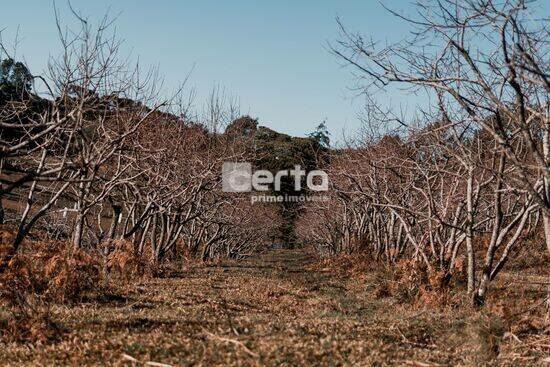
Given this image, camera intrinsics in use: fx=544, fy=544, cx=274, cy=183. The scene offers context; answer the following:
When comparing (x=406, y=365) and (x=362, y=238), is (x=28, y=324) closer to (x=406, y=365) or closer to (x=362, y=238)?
(x=406, y=365)

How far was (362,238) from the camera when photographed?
38812 mm

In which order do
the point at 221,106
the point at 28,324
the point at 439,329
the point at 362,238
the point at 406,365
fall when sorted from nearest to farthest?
1. the point at 406,365
2. the point at 28,324
3. the point at 439,329
4. the point at 221,106
5. the point at 362,238

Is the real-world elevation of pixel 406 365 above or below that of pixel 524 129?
below

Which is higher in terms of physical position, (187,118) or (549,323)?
(187,118)

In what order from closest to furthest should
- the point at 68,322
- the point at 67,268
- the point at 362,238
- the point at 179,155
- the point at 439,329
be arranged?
the point at 68,322
the point at 439,329
the point at 67,268
the point at 179,155
the point at 362,238

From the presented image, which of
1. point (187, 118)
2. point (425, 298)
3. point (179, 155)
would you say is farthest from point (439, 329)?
point (187, 118)

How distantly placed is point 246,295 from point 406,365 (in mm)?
10300

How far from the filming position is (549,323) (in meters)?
9.86

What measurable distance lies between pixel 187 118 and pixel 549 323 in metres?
21.0

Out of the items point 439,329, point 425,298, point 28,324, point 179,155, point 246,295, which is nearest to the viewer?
point 28,324

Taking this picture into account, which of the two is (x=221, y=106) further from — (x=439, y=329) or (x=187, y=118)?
(x=439, y=329)

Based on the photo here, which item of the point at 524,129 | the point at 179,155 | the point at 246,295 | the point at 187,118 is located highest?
the point at 187,118

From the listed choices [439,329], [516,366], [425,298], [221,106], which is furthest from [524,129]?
[221,106]

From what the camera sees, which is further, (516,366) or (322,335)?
(322,335)
